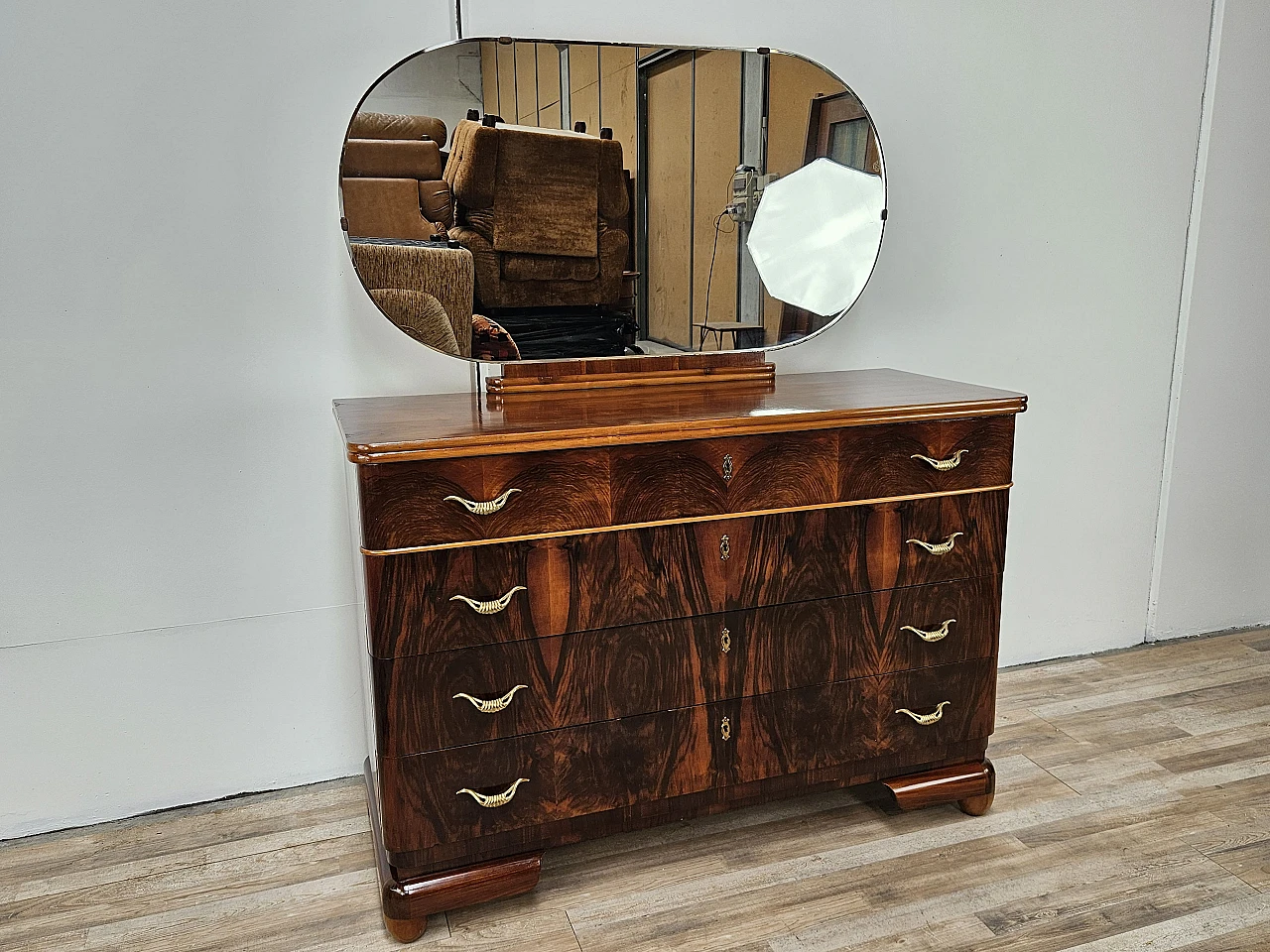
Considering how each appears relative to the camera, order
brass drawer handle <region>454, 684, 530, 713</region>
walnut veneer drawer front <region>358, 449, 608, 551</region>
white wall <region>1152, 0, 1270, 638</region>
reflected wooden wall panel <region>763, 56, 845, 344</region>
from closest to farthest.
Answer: walnut veneer drawer front <region>358, 449, 608, 551</region> < brass drawer handle <region>454, 684, 530, 713</region> < reflected wooden wall panel <region>763, 56, 845, 344</region> < white wall <region>1152, 0, 1270, 638</region>

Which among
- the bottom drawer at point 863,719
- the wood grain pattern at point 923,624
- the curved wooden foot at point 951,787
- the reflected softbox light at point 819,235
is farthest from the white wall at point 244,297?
the curved wooden foot at point 951,787

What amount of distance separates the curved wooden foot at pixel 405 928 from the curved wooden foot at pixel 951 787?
0.92m

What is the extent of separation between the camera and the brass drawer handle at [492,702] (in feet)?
5.30

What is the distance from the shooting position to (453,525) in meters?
1.54

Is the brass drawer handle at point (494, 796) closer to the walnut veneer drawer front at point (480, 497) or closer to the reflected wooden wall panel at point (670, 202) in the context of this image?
the walnut veneer drawer front at point (480, 497)

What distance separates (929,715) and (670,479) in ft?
2.44

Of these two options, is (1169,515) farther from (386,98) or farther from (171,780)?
(171,780)

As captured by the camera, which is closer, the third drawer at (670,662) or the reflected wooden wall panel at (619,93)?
the third drawer at (670,662)

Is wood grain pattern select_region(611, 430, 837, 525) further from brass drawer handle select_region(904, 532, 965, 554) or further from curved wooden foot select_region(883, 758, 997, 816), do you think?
curved wooden foot select_region(883, 758, 997, 816)

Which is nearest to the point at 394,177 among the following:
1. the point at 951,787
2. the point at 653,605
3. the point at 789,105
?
the point at 789,105

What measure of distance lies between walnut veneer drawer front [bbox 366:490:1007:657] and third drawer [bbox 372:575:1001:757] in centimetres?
3

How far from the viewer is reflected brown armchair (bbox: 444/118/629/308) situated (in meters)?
1.84

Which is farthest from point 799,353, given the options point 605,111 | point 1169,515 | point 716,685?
point 1169,515

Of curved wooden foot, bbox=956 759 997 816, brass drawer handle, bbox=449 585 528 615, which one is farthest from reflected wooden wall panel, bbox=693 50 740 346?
curved wooden foot, bbox=956 759 997 816
